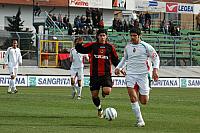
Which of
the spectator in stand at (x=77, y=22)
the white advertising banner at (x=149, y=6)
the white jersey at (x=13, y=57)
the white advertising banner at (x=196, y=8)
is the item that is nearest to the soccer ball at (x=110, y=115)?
the white jersey at (x=13, y=57)

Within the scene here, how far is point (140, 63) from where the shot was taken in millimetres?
15641

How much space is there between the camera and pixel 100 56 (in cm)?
1745

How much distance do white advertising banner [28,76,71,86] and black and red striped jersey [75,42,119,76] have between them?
21714mm

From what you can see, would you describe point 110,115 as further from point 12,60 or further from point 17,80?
point 17,80

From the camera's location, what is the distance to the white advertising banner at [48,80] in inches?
1534

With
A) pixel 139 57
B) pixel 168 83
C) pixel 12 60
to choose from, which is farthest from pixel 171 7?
pixel 139 57

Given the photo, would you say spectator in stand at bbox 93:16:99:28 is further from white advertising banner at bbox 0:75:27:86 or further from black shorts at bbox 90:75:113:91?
black shorts at bbox 90:75:113:91

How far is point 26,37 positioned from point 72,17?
1354cm

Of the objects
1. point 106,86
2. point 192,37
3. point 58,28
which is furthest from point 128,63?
point 192,37

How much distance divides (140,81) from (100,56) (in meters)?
2.23

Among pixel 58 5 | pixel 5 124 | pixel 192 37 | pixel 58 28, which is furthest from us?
pixel 58 5

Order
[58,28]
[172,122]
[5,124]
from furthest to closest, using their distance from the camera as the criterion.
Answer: [58,28] < [172,122] < [5,124]

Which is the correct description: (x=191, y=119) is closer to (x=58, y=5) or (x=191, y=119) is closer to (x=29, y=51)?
(x=29, y=51)

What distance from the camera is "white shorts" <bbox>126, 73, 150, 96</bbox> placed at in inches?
608
